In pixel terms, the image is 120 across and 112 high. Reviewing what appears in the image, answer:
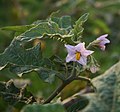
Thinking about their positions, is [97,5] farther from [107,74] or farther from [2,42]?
[107,74]

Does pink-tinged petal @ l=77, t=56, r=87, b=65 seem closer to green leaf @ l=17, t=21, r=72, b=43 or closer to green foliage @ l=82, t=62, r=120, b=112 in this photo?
green leaf @ l=17, t=21, r=72, b=43

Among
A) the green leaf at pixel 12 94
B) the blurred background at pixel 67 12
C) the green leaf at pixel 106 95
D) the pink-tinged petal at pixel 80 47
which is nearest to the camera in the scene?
the green leaf at pixel 106 95

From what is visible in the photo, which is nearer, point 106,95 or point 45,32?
point 106,95

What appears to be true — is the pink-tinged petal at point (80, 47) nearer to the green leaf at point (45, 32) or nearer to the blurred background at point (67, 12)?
the green leaf at point (45, 32)

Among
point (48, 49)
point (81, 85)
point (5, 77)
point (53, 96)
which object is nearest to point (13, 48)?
point (53, 96)

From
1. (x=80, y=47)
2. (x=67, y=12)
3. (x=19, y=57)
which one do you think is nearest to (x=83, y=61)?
(x=80, y=47)

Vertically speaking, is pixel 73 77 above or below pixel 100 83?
above

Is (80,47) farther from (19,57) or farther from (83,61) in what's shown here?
(19,57)

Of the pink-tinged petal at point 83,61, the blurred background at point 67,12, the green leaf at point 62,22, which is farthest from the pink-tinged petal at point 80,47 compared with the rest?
the blurred background at point 67,12

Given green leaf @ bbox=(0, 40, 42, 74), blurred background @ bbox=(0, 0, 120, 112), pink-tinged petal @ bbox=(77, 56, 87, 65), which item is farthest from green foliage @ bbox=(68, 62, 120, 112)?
blurred background @ bbox=(0, 0, 120, 112)
